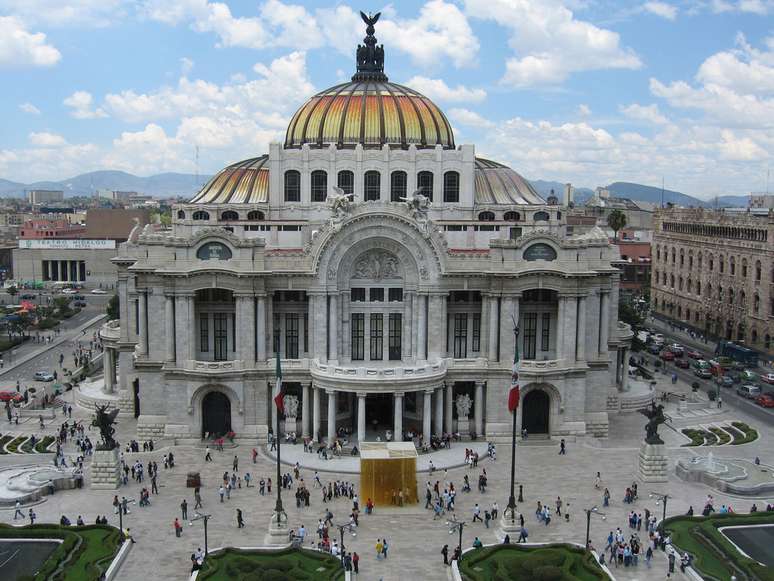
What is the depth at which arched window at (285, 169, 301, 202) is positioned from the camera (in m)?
80.7

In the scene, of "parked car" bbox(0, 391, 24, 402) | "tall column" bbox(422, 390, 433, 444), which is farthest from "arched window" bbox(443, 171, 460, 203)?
"parked car" bbox(0, 391, 24, 402)

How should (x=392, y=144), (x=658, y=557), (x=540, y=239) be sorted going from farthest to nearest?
1. (x=392, y=144)
2. (x=540, y=239)
3. (x=658, y=557)

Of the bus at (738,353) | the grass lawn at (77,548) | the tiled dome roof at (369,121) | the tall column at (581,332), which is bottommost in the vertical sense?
the grass lawn at (77,548)

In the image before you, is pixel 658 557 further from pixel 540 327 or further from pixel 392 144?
pixel 392 144

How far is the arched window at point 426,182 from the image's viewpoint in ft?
266

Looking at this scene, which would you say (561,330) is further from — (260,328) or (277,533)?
(277,533)

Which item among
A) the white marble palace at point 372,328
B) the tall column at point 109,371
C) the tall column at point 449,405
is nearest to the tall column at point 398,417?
the white marble palace at point 372,328

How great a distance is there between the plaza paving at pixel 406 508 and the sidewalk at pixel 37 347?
31513 millimetres

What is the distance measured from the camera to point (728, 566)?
46375 millimetres

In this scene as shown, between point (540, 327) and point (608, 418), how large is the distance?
11.2 m

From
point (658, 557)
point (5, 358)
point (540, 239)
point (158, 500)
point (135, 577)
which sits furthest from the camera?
point (5, 358)

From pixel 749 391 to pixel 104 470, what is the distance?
63.1m

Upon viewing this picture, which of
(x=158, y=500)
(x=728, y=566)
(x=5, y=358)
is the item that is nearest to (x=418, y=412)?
(x=158, y=500)

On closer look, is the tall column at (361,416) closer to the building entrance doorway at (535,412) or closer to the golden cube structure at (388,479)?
the golden cube structure at (388,479)
